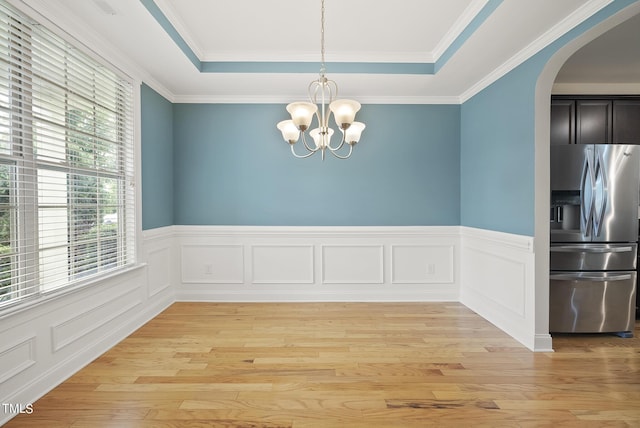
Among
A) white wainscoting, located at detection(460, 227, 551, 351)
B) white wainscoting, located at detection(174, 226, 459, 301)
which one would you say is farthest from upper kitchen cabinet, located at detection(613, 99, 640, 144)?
white wainscoting, located at detection(174, 226, 459, 301)

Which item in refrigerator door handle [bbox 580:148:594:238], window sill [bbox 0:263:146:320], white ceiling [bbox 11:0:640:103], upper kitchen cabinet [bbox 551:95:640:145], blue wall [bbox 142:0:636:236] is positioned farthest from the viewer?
blue wall [bbox 142:0:636:236]

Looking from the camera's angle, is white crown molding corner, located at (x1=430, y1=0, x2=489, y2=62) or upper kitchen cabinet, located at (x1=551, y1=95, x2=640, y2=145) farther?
upper kitchen cabinet, located at (x1=551, y1=95, x2=640, y2=145)

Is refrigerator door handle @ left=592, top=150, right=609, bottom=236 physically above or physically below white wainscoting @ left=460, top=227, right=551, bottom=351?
above

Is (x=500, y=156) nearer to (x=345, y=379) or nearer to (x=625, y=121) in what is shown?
(x=625, y=121)

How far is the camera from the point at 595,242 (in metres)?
3.06

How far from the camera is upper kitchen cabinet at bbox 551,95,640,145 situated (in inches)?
138

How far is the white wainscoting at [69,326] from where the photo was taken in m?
1.98

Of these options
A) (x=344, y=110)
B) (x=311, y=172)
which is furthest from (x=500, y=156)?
(x=311, y=172)

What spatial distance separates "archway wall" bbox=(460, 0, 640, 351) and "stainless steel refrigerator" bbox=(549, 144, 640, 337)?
0.31m

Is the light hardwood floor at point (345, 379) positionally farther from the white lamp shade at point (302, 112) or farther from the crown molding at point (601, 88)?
the crown molding at point (601, 88)

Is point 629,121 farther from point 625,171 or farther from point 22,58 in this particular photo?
point 22,58

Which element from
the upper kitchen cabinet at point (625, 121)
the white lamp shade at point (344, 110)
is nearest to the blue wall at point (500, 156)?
the upper kitchen cabinet at point (625, 121)

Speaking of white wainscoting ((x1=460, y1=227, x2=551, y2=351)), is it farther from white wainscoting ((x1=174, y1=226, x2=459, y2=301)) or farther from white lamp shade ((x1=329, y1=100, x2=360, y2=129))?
white lamp shade ((x1=329, y1=100, x2=360, y2=129))

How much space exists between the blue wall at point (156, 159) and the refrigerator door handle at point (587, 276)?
405 cm
